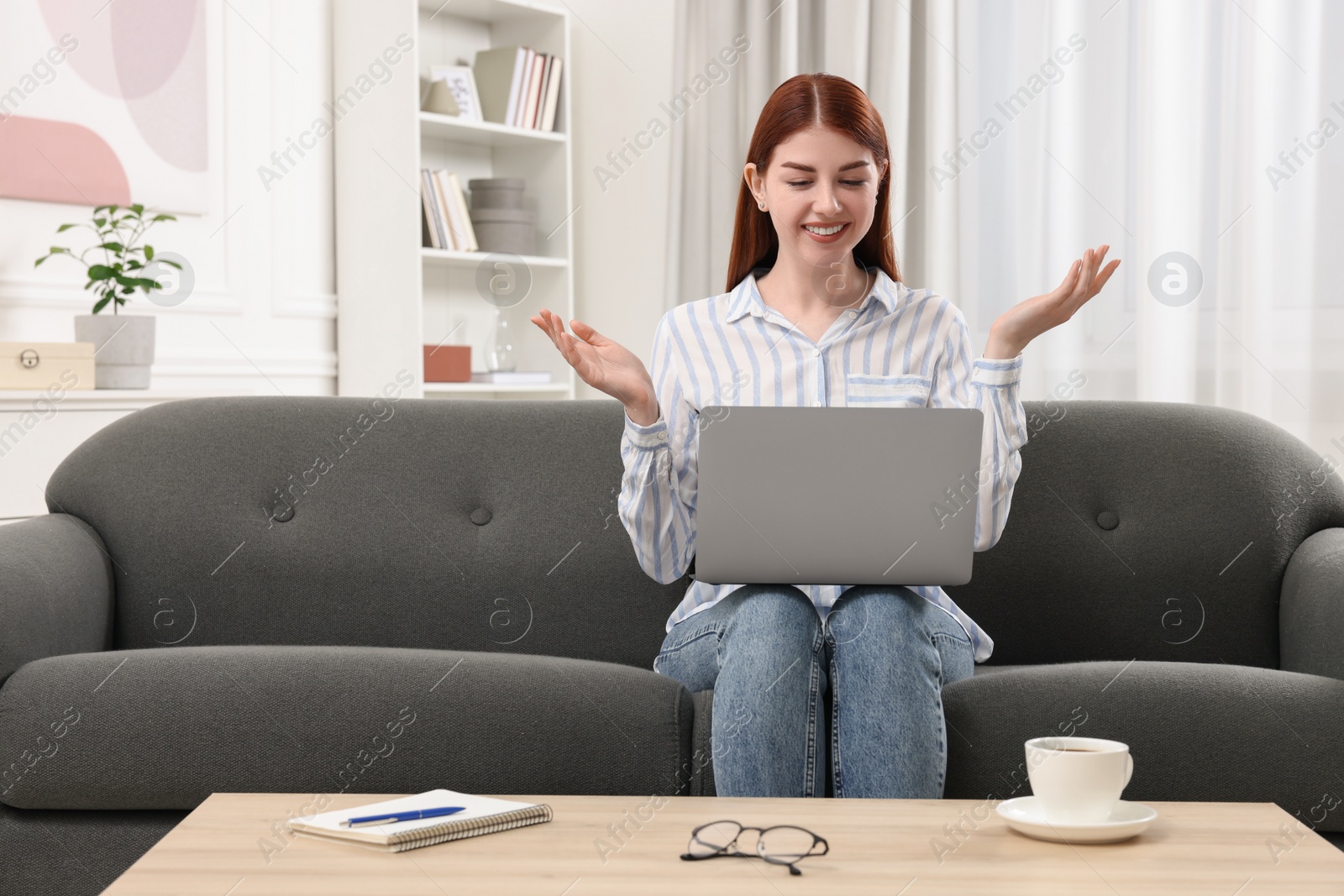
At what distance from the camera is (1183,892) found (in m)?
0.87

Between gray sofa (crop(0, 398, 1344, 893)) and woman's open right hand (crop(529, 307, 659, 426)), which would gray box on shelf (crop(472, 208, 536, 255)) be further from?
woman's open right hand (crop(529, 307, 659, 426))

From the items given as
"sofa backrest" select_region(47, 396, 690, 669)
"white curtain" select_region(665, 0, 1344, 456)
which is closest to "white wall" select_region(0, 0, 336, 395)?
"white curtain" select_region(665, 0, 1344, 456)

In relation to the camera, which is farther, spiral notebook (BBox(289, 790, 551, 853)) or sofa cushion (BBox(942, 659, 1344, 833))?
sofa cushion (BBox(942, 659, 1344, 833))

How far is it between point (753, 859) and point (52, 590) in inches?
46.2

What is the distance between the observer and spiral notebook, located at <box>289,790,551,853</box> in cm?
97

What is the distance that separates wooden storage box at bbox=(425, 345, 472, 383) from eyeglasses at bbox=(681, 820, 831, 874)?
2.72 m

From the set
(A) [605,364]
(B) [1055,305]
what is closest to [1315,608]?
(B) [1055,305]

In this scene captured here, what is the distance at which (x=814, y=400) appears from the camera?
1712mm

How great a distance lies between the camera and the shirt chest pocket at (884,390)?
1.70 m

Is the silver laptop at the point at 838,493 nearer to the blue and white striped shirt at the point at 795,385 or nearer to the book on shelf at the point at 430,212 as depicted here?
the blue and white striped shirt at the point at 795,385

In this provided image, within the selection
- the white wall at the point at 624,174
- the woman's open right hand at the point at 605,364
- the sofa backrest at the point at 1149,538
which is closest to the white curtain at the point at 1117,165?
the white wall at the point at 624,174

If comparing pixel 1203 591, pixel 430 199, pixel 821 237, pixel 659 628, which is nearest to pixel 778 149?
pixel 821 237

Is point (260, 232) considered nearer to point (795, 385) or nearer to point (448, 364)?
point (448, 364)

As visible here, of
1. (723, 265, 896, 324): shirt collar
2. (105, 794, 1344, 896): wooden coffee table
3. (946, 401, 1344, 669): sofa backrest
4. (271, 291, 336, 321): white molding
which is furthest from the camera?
(271, 291, 336, 321): white molding
